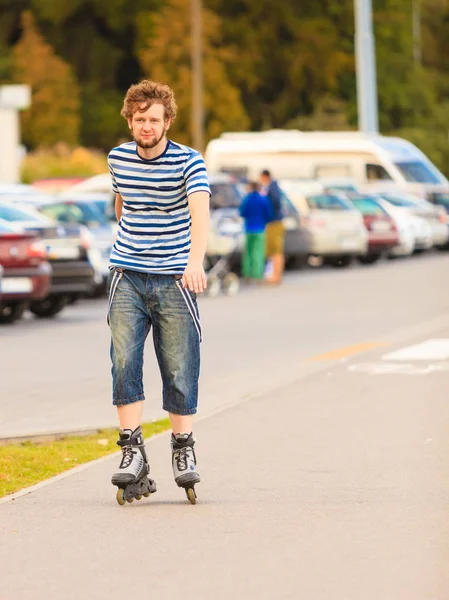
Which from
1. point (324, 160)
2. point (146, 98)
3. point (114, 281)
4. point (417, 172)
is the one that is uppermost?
point (146, 98)

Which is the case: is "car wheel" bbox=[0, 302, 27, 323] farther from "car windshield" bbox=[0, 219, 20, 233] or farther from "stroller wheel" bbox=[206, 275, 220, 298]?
"stroller wheel" bbox=[206, 275, 220, 298]

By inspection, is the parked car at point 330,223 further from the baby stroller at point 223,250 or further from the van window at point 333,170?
the van window at point 333,170

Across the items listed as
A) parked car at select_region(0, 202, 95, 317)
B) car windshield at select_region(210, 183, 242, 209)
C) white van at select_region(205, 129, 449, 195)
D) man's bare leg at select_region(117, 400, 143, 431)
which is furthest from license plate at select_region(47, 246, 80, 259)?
white van at select_region(205, 129, 449, 195)

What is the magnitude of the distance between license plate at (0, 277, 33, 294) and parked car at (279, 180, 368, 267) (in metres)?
14.1

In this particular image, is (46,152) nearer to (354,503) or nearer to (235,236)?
(235,236)

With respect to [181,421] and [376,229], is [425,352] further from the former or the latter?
[376,229]

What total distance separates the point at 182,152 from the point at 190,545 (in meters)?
1.88

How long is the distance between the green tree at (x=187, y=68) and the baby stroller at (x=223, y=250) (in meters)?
38.3

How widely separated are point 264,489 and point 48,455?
1957 mm

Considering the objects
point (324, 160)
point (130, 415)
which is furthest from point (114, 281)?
point (324, 160)

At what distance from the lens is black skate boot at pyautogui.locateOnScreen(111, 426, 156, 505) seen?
844cm

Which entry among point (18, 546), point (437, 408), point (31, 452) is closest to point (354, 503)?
point (18, 546)

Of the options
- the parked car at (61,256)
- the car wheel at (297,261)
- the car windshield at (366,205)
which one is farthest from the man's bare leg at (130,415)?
the car windshield at (366,205)

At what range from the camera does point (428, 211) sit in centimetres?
4041
